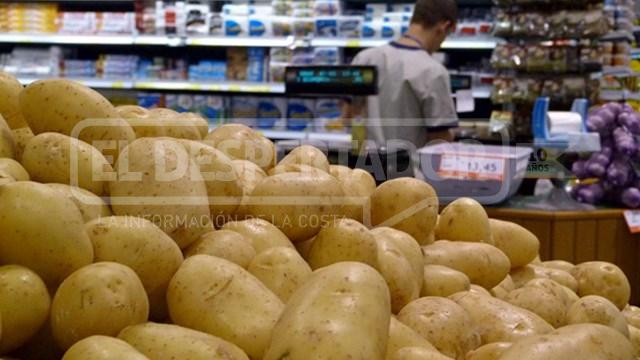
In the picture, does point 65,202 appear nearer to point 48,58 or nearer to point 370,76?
point 370,76

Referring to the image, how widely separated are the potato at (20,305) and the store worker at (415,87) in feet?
8.88

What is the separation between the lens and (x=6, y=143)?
3.73 feet

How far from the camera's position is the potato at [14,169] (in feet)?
3.36

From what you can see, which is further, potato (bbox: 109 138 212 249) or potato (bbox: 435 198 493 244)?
potato (bbox: 435 198 493 244)

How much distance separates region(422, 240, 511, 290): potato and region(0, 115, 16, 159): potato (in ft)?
2.43

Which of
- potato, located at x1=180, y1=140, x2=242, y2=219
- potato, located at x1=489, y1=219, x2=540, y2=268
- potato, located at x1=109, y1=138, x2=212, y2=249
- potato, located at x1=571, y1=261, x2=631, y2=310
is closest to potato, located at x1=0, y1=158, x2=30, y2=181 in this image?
potato, located at x1=109, y1=138, x2=212, y2=249

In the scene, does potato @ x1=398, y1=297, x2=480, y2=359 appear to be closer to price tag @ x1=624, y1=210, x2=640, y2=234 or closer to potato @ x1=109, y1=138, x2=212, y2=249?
potato @ x1=109, y1=138, x2=212, y2=249

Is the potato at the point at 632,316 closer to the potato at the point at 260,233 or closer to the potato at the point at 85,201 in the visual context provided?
the potato at the point at 260,233

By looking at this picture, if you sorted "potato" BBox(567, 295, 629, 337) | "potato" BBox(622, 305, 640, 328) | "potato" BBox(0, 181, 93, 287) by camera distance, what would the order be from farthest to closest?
"potato" BBox(622, 305, 640, 328), "potato" BBox(567, 295, 629, 337), "potato" BBox(0, 181, 93, 287)

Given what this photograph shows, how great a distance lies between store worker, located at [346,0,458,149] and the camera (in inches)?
140

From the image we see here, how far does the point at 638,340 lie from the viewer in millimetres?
1386

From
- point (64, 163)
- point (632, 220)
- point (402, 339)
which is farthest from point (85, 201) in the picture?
point (632, 220)

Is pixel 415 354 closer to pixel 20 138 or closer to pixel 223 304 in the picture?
pixel 223 304

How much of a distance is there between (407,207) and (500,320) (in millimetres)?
313
